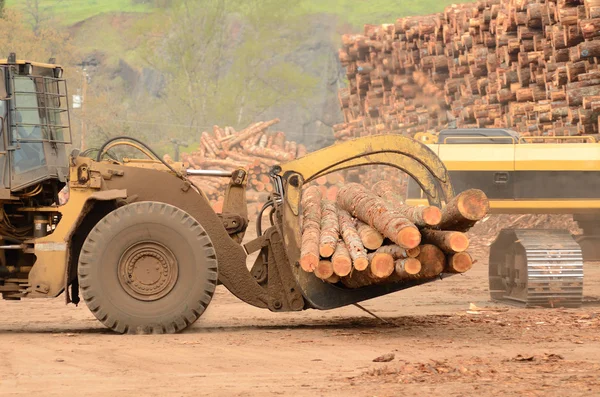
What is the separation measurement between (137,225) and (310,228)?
63.5 inches

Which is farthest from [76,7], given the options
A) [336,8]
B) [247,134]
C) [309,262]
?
[309,262]

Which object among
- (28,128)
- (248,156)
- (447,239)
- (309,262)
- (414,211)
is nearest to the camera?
(447,239)

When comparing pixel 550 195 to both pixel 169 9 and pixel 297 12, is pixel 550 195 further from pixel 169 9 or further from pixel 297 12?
pixel 169 9

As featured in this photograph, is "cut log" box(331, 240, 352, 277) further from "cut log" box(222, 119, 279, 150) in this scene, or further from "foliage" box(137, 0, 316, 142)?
"foliage" box(137, 0, 316, 142)

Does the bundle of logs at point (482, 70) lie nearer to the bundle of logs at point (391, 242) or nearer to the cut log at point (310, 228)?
the cut log at point (310, 228)

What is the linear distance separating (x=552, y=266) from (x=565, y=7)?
5564 mm

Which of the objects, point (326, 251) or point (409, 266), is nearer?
point (409, 266)

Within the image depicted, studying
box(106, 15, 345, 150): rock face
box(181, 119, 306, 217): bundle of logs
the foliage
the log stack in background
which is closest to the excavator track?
the log stack in background

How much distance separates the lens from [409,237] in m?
9.32

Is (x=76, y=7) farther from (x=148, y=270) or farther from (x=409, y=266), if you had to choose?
(x=409, y=266)

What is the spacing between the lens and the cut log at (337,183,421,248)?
9336 mm

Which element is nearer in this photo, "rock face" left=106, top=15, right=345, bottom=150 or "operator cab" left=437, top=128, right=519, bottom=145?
"operator cab" left=437, top=128, right=519, bottom=145

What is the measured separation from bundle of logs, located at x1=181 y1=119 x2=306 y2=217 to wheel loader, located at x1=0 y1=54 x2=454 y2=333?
55.5 ft

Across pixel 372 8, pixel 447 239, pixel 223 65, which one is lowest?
pixel 447 239
